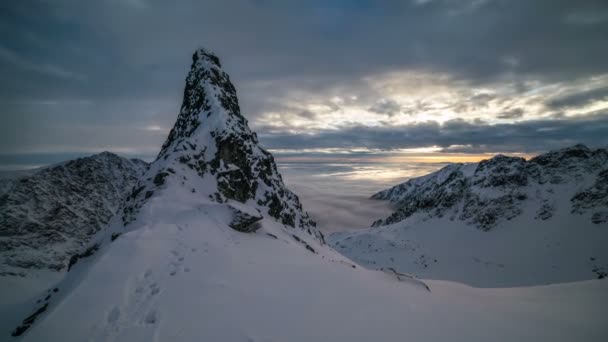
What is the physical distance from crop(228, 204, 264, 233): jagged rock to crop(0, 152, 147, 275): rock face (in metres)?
20.7

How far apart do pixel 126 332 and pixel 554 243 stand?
44.2m

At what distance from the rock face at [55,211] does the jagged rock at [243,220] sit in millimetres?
20737

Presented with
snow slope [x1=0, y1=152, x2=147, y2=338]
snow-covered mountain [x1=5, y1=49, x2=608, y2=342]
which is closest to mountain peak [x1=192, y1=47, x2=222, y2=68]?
snow slope [x1=0, y1=152, x2=147, y2=338]


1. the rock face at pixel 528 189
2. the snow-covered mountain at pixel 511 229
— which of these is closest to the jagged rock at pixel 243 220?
the snow-covered mountain at pixel 511 229

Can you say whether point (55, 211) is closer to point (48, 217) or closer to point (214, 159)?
point (48, 217)

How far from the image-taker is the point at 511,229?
3581 centimetres

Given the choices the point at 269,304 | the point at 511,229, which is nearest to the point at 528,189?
the point at 511,229

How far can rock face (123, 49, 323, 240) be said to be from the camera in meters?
15.3

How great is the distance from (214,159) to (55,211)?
31.1m

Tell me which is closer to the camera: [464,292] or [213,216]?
[464,292]

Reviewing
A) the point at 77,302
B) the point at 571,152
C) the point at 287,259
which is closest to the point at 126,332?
the point at 77,302

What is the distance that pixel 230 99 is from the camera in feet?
83.0

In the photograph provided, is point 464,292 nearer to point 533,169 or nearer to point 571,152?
point 533,169

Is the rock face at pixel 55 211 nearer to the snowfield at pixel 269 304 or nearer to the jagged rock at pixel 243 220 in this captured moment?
the jagged rock at pixel 243 220
